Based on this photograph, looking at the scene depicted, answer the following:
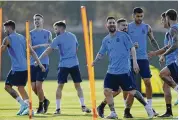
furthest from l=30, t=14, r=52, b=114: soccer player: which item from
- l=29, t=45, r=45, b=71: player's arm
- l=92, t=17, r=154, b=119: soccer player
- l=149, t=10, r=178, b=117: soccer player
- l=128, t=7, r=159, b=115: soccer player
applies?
l=149, t=10, r=178, b=117: soccer player

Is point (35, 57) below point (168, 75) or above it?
above

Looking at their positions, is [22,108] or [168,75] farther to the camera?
[22,108]

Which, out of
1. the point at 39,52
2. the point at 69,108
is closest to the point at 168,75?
the point at 39,52

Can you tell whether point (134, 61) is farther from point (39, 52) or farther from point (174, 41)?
point (39, 52)

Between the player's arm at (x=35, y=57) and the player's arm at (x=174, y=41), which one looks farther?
the player's arm at (x=35, y=57)

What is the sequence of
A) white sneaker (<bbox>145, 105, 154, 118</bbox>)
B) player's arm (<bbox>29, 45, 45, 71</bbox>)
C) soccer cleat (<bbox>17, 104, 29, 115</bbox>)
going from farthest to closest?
soccer cleat (<bbox>17, 104, 29, 115</bbox>) < player's arm (<bbox>29, 45, 45, 71</bbox>) < white sneaker (<bbox>145, 105, 154, 118</bbox>)

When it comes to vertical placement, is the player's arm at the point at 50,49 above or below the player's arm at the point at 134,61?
above

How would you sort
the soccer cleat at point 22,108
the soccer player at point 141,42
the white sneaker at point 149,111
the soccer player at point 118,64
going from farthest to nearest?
the soccer cleat at point 22,108 < the soccer player at point 141,42 < the white sneaker at point 149,111 < the soccer player at point 118,64

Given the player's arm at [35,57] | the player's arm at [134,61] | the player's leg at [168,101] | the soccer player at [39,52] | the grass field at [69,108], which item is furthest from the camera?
the soccer player at [39,52]

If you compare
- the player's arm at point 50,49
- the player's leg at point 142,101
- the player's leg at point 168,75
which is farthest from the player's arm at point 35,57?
the player's leg at point 168,75

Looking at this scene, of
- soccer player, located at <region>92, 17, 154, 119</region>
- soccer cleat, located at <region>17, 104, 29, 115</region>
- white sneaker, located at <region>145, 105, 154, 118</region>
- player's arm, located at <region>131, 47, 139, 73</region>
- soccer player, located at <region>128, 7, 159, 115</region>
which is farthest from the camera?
soccer cleat, located at <region>17, 104, 29, 115</region>

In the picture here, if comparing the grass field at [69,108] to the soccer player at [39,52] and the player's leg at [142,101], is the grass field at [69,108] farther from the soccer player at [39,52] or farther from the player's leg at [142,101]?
the soccer player at [39,52]

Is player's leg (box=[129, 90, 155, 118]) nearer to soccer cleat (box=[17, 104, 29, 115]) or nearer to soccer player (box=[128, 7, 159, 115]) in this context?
soccer player (box=[128, 7, 159, 115])

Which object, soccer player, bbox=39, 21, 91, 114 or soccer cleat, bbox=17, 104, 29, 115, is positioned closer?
soccer cleat, bbox=17, 104, 29, 115
